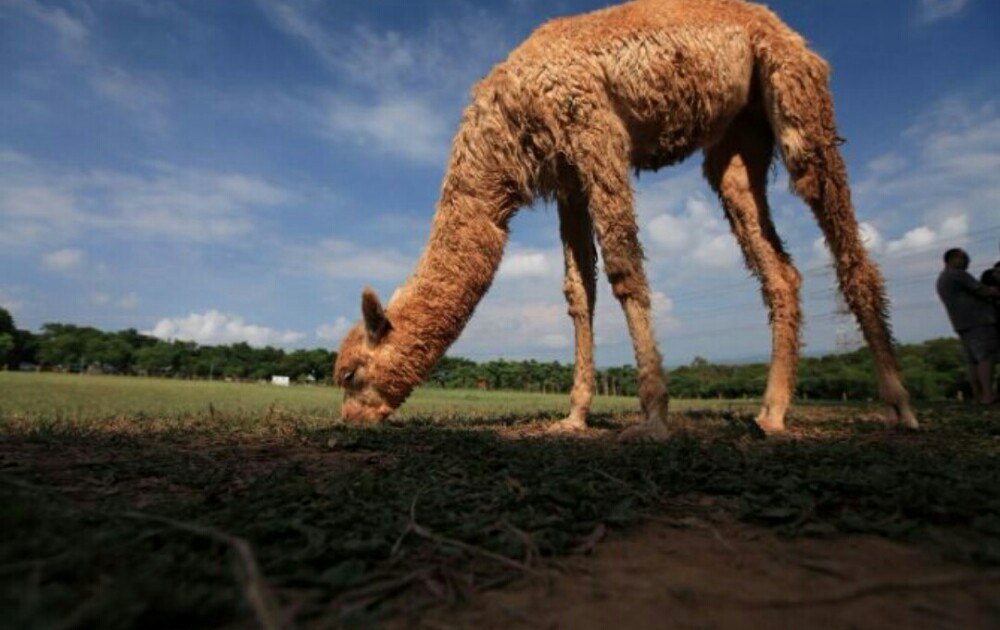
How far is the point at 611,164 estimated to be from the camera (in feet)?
18.2

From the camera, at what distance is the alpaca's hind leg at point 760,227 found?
6.69 meters

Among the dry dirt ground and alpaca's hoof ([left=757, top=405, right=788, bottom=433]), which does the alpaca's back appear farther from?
the dry dirt ground

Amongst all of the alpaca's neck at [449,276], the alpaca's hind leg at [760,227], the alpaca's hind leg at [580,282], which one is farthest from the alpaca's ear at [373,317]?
the alpaca's hind leg at [760,227]

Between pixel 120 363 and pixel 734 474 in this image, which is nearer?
pixel 734 474

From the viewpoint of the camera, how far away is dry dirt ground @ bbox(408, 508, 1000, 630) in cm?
155

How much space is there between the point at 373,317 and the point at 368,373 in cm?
69

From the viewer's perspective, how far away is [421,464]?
12.1 ft

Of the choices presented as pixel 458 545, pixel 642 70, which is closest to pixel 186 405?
pixel 642 70

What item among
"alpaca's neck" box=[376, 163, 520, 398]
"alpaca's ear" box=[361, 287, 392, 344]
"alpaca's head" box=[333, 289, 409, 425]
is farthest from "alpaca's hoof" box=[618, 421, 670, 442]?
"alpaca's ear" box=[361, 287, 392, 344]

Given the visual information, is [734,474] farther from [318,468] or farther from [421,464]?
[318,468]

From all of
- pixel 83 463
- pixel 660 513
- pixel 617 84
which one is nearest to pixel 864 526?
pixel 660 513

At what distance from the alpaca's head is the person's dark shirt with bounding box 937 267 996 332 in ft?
36.4

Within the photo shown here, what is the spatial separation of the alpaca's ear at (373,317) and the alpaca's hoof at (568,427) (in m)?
2.12

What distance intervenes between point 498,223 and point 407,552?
4.92 m
